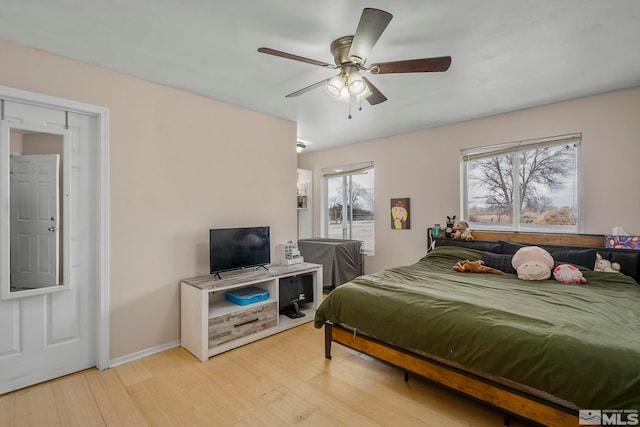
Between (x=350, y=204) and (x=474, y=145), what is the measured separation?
7.55ft

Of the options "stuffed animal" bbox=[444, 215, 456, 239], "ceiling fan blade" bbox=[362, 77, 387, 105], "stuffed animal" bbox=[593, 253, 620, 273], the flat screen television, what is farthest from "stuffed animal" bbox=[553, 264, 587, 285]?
the flat screen television

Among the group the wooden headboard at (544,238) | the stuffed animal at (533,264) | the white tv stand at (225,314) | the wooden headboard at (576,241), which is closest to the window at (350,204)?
the wooden headboard at (576,241)

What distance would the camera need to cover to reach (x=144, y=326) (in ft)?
8.79

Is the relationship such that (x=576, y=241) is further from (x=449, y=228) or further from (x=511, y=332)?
(x=511, y=332)

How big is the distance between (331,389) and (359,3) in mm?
2543

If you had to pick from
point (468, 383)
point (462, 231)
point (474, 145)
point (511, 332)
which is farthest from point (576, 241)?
point (468, 383)

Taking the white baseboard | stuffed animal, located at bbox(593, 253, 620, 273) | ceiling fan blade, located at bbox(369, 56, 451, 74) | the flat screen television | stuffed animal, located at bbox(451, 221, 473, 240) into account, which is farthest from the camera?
stuffed animal, located at bbox(451, 221, 473, 240)

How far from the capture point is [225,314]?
2752 millimetres

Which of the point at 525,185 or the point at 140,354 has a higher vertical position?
the point at 525,185

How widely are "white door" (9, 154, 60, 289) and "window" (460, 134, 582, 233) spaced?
446cm

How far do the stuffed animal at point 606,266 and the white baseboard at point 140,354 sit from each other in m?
4.07

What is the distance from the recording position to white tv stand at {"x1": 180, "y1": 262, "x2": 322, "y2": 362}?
2602 mm

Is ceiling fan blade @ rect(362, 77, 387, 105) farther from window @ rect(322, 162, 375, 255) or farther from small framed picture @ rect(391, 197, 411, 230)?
window @ rect(322, 162, 375, 255)

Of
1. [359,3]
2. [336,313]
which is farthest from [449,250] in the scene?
[359,3]
